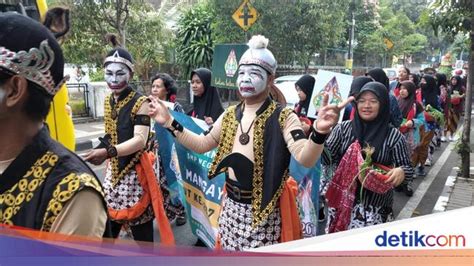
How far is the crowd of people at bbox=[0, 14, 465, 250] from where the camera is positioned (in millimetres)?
1222

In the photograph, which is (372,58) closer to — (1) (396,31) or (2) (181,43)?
(1) (396,31)

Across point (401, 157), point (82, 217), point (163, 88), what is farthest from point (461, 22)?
point (82, 217)

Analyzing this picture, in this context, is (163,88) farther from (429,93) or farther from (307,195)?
A: (429,93)

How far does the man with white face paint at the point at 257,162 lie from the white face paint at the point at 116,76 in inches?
39.6

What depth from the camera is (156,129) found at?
3979 mm

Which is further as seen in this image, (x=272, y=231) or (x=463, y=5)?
(x=463, y=5)

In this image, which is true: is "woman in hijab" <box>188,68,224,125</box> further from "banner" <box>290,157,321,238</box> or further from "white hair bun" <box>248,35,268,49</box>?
"white hair bun" <box>248,35,268,49</box>

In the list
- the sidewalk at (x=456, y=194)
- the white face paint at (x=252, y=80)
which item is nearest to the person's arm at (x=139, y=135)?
the white face paint at (x=252, y=80)

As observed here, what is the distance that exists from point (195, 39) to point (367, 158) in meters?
15.6

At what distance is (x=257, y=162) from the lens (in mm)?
2572

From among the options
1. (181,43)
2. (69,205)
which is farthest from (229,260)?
(181,43)

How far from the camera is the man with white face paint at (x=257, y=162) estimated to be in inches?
101

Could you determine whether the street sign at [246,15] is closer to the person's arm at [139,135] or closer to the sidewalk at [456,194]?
the sidewalk at [456,194]

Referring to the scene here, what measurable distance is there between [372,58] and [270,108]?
36.5 metres
